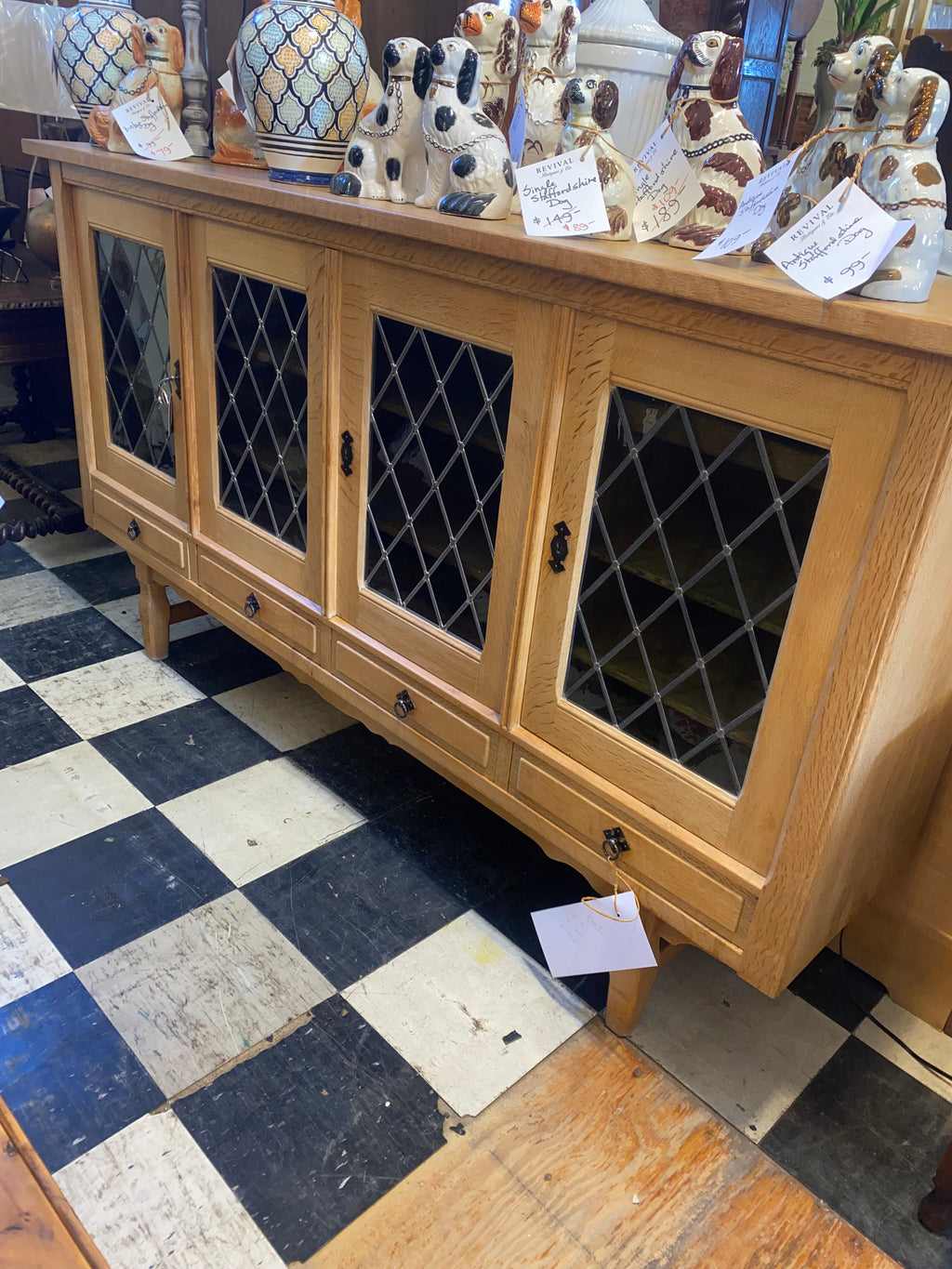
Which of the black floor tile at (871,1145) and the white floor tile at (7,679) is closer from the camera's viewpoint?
the black floor tile at (871,1145)

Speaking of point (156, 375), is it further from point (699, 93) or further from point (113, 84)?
point (699, 93)

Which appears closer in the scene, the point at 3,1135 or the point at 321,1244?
the point at 3,1135

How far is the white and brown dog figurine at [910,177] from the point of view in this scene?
779 mm

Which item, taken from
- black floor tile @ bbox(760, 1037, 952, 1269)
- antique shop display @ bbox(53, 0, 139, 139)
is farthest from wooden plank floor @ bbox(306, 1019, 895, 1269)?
antique shop display @ bbox(53, 0, 139, 139)

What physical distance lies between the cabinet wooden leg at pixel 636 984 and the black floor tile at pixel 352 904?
294mm

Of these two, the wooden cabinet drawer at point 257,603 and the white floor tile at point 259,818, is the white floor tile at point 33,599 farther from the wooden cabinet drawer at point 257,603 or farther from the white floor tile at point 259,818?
the white floor tile at point 259,818

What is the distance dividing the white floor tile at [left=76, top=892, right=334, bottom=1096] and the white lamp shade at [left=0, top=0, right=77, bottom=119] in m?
2.05

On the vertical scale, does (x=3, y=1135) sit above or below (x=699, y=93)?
below

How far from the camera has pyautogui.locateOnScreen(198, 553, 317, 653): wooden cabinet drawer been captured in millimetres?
1531

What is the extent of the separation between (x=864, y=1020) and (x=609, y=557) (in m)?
0.80

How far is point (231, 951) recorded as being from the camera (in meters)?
1.33

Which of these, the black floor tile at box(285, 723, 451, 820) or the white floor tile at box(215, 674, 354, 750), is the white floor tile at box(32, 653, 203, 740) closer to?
the white floor tile at box(215, 674, 354, 750)

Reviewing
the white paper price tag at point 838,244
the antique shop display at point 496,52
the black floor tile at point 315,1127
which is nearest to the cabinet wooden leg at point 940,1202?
the black floor tile at point 315,1127

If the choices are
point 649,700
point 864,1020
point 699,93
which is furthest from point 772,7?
point 864,1020
